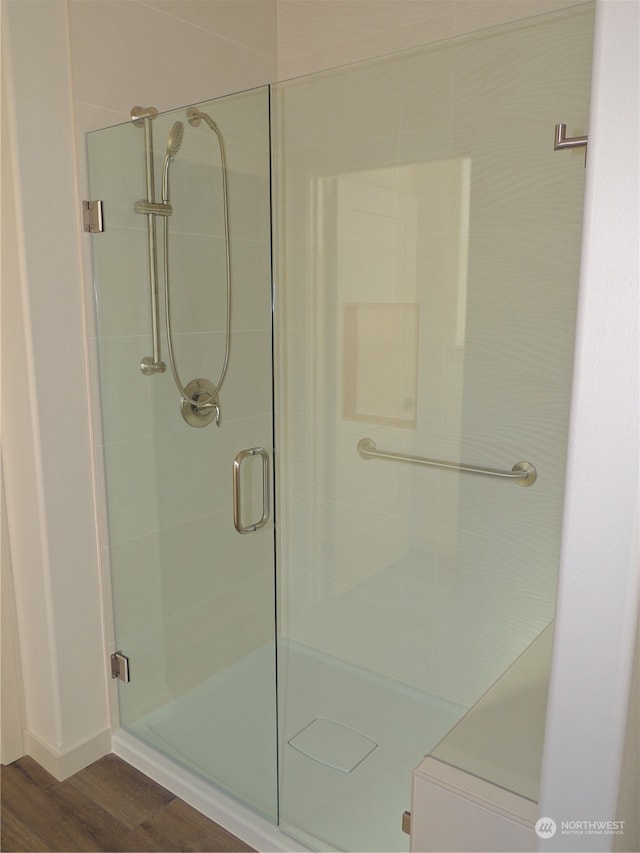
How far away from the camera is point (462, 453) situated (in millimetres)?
1860

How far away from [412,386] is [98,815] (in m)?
1.49

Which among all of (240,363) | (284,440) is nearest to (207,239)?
(240,363)

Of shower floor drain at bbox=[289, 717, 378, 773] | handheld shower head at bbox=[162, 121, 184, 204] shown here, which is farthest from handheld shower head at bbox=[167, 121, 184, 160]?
shower floor drain at bbox=[289, 717, 378, 773]

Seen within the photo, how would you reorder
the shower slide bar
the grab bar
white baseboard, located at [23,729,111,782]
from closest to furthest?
the grab bar, the shower slide bar, white baseboard, located at [23,729,111,782]

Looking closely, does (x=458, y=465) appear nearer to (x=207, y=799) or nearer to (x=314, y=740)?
(x=314, y=740)

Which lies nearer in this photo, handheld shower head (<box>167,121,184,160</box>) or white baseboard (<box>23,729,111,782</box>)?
handheld shower head (<box>167,121,184,160</box>)

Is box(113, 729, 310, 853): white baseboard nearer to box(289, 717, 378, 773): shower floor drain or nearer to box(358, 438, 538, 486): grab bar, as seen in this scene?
box(289, 717, 378, 773): shower floor drain

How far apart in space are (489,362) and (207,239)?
2.70 feet

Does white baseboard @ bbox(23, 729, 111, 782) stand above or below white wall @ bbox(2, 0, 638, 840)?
below

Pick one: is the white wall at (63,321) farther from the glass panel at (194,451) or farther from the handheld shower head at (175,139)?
the handheld shower head at (175,139)

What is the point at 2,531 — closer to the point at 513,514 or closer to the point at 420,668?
the point at 420,668

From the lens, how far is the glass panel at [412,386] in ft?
5.48

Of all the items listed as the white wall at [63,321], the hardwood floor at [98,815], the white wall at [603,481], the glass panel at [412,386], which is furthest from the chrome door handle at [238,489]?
the white wall at [603,481]

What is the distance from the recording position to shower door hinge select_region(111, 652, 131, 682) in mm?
2152
